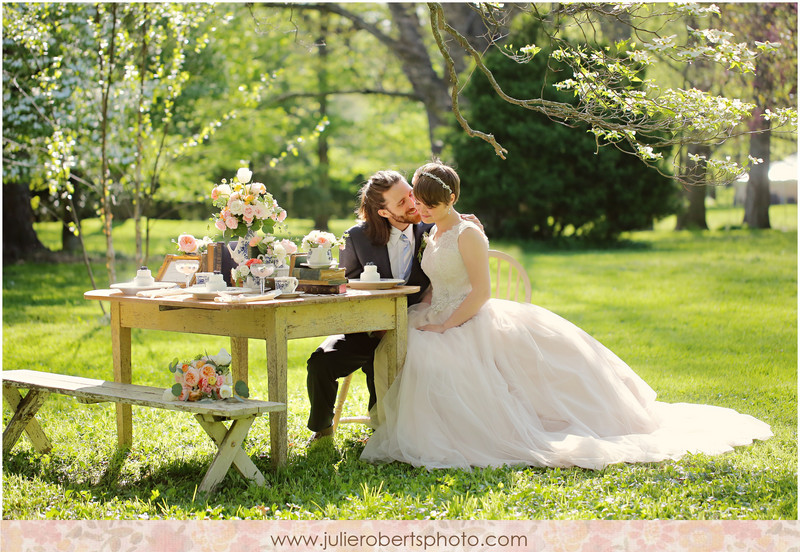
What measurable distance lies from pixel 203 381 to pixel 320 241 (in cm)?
87

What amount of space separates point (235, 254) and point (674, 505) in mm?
2254

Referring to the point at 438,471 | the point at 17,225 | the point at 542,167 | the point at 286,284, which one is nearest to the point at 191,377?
the point at 286,284

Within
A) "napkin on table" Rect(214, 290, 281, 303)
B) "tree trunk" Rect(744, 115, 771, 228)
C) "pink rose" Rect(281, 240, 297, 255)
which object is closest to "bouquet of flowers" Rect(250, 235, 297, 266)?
"pink rose" Rect(281, 240, 297, 255)

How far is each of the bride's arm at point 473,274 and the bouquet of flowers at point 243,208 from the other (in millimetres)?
964

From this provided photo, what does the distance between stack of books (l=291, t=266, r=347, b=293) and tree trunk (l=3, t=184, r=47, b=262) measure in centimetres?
1114

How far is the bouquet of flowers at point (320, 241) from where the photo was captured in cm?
407

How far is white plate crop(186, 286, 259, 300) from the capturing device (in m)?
3.90

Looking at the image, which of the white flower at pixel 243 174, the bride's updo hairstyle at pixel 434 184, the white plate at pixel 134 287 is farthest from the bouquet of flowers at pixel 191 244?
the bride's updo hairstyle at pixel 434 184

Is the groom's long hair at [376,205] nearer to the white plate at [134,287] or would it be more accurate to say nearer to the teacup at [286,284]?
the teacup at [286,284]

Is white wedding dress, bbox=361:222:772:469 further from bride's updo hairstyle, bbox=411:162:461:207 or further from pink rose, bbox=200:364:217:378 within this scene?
pink rose, bbox=200:364:217:378

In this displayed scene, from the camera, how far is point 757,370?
20.3 feet

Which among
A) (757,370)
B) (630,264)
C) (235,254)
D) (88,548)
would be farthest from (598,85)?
(630,264)

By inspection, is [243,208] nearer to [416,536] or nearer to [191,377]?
[191,377]

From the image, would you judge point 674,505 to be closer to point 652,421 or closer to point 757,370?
point 652,421
